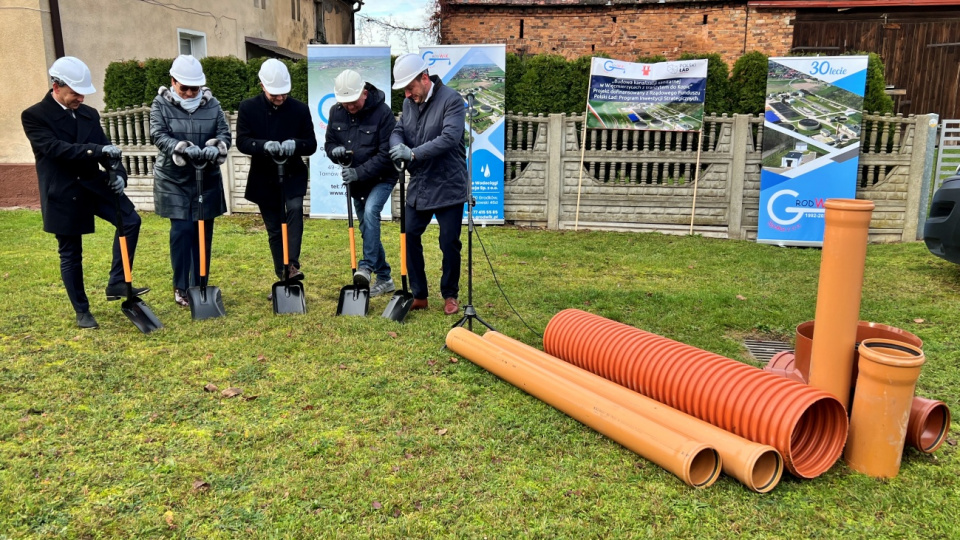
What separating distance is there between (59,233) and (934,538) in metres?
5.74

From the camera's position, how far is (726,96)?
11062 mm

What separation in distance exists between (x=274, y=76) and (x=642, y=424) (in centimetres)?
424

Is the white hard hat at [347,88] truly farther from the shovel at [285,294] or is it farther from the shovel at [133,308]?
the shovel at [133,308]

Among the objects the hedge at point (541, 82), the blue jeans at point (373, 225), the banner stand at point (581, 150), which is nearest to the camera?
the blue jeans at point (373, 225)

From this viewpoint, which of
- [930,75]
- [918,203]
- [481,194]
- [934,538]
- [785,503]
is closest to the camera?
[934,538]

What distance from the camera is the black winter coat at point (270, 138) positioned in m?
5.74

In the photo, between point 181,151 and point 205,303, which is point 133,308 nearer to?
point 205,303

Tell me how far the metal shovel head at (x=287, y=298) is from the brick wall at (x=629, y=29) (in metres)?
17.0

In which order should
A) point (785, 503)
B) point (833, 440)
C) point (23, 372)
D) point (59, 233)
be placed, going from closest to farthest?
point (785, 503) < point (833, 440) < point (23, 372) < point (59, 233)

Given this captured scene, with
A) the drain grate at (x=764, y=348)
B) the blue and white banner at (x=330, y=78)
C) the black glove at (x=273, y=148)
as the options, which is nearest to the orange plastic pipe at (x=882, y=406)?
the drain grate at (x=764, y=348)

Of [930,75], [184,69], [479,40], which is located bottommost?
[184,69]

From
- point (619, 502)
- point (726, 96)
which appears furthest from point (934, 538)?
point (726, 96)

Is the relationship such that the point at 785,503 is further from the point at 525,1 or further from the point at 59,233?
the point at 525,1

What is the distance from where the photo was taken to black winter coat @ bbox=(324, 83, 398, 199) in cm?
587
